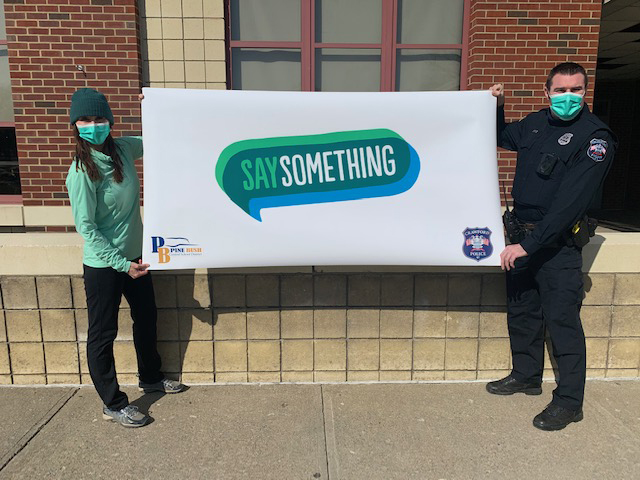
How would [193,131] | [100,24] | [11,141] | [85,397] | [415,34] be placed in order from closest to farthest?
[193,131], [85,397], [100,24], [415,34], [11,141]

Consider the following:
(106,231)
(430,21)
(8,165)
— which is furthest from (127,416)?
(430,21)

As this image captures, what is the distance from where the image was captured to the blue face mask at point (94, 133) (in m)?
2.59

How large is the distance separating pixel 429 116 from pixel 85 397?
9.27ft

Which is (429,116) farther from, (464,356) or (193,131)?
(464,356)

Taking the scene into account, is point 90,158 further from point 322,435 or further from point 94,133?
point 322,435

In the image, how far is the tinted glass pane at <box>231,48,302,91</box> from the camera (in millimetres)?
5129

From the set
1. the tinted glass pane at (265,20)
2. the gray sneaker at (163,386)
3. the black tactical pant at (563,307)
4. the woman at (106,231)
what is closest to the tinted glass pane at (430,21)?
the tinted glass pane at (265,20)

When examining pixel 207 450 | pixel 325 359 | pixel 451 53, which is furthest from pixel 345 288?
pixel 451 53

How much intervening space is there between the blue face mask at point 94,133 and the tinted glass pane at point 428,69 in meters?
3.55

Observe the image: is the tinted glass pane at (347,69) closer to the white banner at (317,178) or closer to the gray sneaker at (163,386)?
the white banner at (317,178)

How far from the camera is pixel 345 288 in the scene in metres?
3.25

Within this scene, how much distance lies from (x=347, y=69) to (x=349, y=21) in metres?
0.48

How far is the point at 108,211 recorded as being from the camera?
106 inches

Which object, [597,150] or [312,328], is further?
[312,328]
